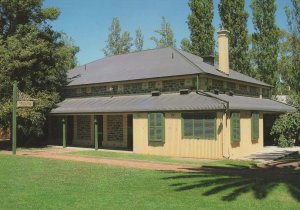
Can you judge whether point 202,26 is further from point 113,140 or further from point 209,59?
point 113,140

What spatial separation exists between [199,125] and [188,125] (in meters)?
0.59

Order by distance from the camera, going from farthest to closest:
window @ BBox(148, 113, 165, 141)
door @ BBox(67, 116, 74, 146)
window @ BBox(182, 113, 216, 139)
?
door @ BBox(67, 116, 74, 146)
window @ BBox(148, 113, 165, 141)
window @ BBox(182, 113, 216, 139)

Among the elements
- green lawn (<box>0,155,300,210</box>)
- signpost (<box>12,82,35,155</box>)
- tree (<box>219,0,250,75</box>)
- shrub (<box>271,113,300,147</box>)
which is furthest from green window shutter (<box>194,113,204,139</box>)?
tree (<box>219,0,250,75</box>)

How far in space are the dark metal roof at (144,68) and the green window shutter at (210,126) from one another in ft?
10.5

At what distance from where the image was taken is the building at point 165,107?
18656 millimetres

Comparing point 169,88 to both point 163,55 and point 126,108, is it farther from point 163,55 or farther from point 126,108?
point 163,55

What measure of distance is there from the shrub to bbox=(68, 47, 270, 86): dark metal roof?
149 inches

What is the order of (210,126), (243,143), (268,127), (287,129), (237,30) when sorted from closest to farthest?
1. (210,126)
2. (243,143)
3. (287,129)
4. (268,127)
5. (237,30)

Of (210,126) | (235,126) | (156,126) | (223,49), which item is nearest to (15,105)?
(156,126)

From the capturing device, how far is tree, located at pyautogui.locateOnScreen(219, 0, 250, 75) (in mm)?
35000

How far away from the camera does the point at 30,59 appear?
24.5m

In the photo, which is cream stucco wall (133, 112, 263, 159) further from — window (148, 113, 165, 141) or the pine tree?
the pine tree

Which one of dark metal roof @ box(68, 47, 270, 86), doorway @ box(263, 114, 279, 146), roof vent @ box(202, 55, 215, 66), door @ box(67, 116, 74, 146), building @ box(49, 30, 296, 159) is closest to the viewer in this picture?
building @ box(49, 30, 296, 159)

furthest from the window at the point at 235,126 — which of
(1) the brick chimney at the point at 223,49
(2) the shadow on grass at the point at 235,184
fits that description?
(2) the shadow on grass at the point at 235,184
